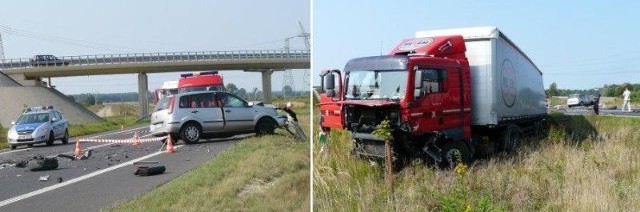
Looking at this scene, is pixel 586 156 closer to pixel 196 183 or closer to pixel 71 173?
pixel 196 183

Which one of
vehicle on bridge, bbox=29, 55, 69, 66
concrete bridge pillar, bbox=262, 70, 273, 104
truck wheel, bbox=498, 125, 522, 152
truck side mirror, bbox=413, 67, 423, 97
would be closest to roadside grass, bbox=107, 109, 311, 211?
concrete bridge pillar, bbox=262, 70, 273, 104

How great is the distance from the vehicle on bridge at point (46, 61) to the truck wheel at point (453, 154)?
14.3ft

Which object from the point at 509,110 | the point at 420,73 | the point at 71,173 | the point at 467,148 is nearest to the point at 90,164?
the point at 71,173

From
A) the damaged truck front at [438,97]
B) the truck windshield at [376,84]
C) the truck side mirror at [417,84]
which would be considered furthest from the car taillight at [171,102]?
the truck side mirror at [417,84]

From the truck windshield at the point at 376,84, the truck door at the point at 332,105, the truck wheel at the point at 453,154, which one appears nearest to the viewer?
the truck door at the point at 332,105

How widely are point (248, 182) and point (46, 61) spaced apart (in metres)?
0.88

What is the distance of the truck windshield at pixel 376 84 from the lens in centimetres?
493

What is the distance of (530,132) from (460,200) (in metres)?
5.33

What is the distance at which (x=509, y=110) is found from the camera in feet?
26.9

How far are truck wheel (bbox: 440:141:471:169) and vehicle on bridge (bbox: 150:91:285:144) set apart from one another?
142 inches

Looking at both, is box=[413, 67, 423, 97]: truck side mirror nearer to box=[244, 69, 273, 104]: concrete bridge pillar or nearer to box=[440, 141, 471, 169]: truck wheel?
box=[440, 141, 471, 169]: truck wheel

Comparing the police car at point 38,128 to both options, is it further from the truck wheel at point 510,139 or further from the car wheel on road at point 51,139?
the truck wheel at point 510,139

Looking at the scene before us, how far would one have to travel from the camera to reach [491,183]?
459cm

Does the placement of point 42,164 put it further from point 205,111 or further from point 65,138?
point 205,111
